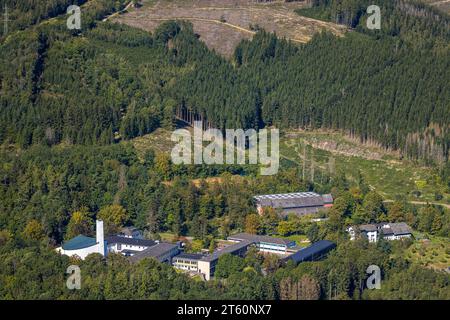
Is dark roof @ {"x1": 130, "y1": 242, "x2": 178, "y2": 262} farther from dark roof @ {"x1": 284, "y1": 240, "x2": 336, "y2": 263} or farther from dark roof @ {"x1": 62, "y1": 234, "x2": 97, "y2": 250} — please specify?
dark roof @ {"x1": 284, "y1": 240, "x2": 336, "y2": 263}

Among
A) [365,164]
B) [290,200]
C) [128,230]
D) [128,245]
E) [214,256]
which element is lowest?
[128,230]

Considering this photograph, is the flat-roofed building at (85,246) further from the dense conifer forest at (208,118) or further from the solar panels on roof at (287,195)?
the solar panels on roof at (287,195)

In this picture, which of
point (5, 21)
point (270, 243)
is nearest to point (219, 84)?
point (5, 21)

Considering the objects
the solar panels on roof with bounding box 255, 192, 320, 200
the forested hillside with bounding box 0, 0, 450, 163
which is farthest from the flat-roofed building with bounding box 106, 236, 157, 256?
the forested hillside with bounding box 0, 0, 450, 163

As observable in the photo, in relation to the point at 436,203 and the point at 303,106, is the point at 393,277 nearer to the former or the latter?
the point at 436,203

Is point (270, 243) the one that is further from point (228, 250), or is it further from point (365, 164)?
point (365, 164)

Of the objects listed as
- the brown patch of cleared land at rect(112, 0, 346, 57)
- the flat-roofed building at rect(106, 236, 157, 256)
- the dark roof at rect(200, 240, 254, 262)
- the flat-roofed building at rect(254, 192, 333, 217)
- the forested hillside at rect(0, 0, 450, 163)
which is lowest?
the flat-roofed building at rect(106, 236, 157, 256)
